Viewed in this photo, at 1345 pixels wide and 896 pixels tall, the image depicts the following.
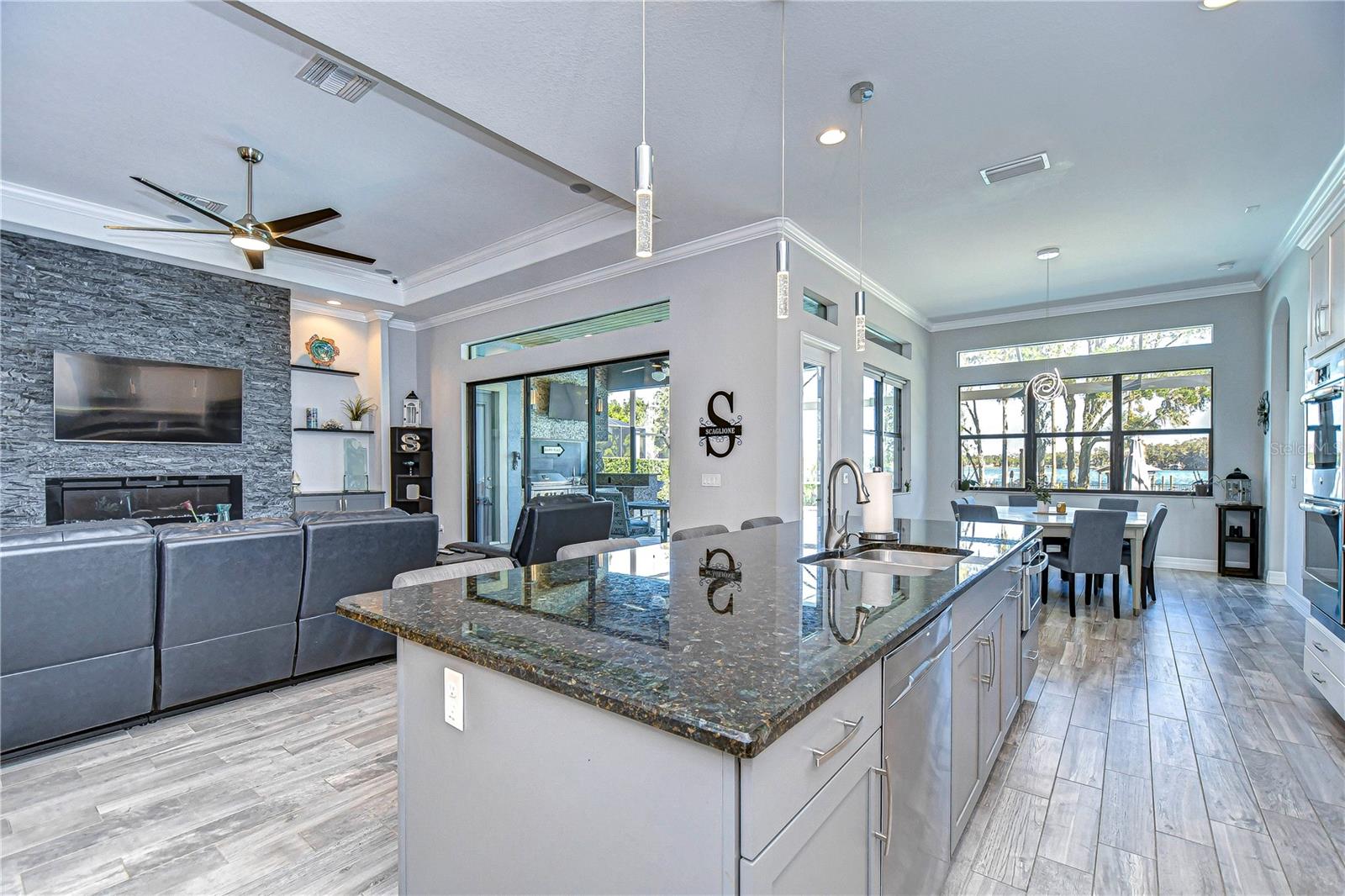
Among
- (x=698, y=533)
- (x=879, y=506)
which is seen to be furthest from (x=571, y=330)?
(x=879, y=506)

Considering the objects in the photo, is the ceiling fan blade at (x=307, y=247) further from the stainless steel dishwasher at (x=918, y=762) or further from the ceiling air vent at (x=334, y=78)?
the stainless steel dishwasher at (x=918, y=762)

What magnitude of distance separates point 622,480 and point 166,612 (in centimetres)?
372

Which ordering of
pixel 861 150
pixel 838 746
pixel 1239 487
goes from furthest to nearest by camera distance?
1. pixel 1239 487
2. pixel 861 150
3. pixel 838 746

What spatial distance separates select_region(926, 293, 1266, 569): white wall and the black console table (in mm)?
221

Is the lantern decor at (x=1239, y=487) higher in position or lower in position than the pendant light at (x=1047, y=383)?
lower

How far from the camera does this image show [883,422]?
693cm

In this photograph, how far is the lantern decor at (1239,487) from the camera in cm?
632

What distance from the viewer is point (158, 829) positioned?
2029 mm

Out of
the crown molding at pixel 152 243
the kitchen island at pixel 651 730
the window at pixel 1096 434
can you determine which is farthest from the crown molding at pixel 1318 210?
the crown molding at pixel 152 243

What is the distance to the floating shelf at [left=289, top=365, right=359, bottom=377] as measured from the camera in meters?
6.72

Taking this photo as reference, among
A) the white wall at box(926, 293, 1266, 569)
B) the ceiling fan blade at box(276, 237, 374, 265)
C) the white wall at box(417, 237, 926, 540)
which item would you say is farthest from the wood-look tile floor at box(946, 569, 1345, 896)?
the ceiling fan blade at box(276, 237, 374, 265)

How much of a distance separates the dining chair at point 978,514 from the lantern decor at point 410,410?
6.30 meters

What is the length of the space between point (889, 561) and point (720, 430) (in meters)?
2.46

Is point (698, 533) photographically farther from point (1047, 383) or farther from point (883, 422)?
point (1047, 383)
